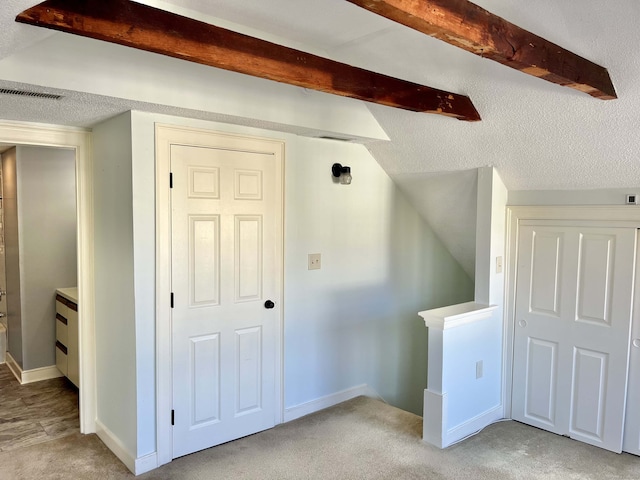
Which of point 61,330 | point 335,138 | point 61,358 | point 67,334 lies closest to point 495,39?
point 335,138

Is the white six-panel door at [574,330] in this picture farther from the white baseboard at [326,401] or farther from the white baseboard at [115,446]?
the white baseboard at [115,446]

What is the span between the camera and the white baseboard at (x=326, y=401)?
347 centimetres

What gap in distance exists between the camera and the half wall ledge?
3043 millimetres

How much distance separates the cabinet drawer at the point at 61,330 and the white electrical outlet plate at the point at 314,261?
216 cm

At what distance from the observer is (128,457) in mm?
2807

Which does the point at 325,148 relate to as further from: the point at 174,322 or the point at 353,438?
the point at 353,438

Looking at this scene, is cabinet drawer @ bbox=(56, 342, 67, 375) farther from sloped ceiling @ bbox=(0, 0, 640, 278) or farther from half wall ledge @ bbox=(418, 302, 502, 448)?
half wall ledge @ bbox=(418, 302, 502, 448)

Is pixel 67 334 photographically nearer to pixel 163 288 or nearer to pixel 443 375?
pixel 163 288

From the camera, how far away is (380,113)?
3359mm

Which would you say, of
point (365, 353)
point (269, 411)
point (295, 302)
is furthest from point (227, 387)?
point (365, 353)

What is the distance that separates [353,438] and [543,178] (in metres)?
2.13

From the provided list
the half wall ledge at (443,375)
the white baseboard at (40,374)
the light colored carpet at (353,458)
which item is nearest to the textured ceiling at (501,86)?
the half wall ledge at (443,375)

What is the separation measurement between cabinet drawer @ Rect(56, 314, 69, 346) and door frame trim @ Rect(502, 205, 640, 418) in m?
3.50

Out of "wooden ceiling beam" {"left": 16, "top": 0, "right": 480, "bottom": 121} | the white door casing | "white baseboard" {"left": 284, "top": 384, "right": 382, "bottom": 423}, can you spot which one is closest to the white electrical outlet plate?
"white baseboard" {"left": 284, "top": 384, "right": 382, "bottom": 423}
